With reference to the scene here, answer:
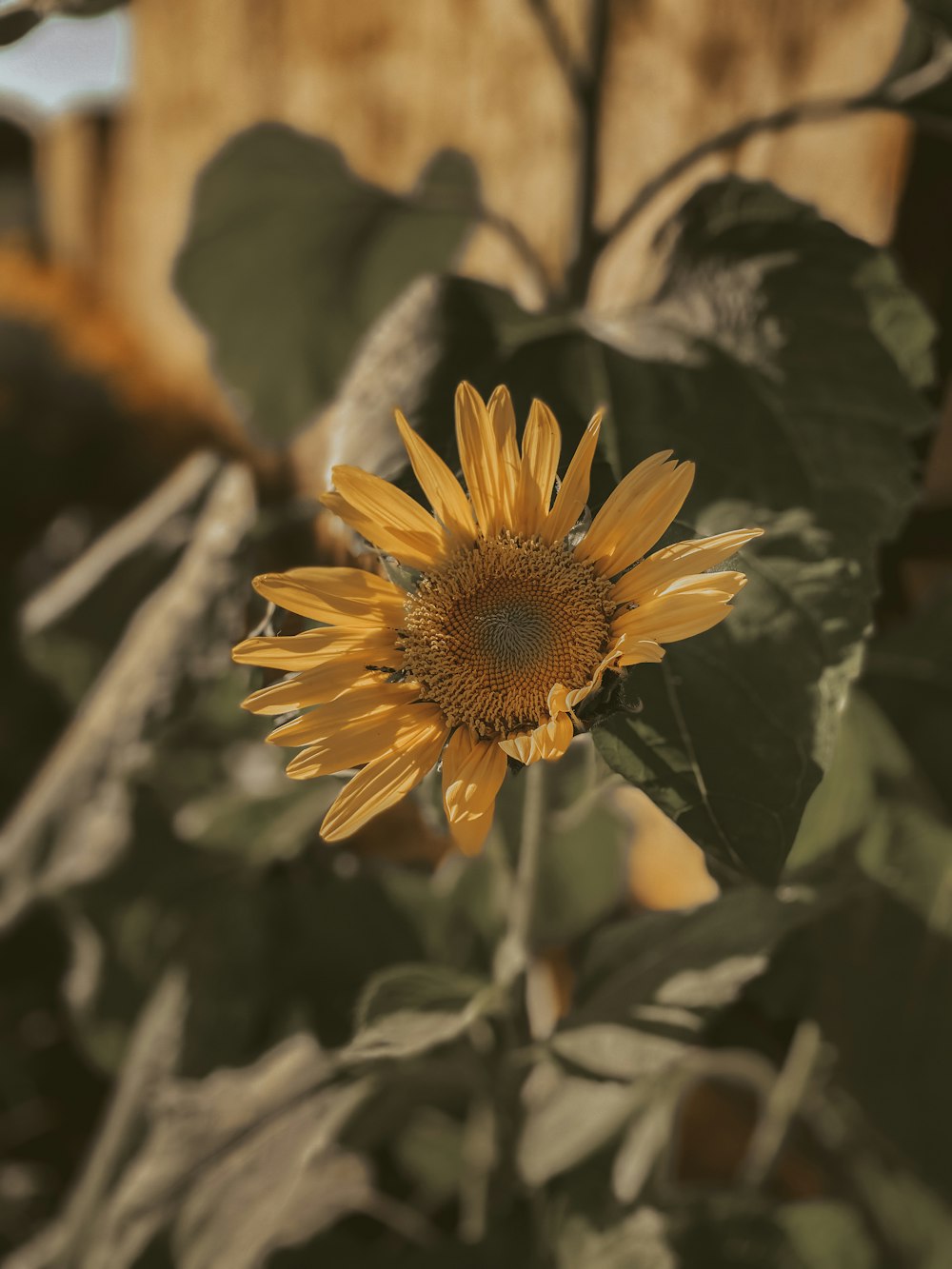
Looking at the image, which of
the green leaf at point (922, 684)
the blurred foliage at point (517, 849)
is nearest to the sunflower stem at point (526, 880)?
the blurred foliage at point (517, 849)

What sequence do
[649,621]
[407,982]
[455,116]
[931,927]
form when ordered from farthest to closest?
1. [455,116]
2. [931,927]
3. [407,982]
4. [649,621]

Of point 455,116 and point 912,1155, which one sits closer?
point 912,1155

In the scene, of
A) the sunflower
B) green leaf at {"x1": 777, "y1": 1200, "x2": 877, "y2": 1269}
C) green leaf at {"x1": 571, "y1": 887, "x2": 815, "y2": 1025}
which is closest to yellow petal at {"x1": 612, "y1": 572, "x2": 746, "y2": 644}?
the sunflower

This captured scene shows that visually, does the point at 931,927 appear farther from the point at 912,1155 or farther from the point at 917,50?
the point at 917,50

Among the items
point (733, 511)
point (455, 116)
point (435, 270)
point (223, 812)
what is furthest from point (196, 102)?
point (733, 511)

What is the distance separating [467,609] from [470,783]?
5cm

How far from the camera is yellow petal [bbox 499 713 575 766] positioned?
229mm

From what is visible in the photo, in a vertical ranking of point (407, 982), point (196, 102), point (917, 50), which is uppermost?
point (917, 50)

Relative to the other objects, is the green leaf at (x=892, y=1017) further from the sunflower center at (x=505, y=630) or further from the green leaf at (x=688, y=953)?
the sunflower center at (x=505, y=630)

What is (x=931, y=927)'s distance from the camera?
0.46 m

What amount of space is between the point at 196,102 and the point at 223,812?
94 centimetres

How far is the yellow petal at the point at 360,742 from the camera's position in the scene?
10.1 inches

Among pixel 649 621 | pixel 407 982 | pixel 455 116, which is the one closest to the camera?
pixel 649 621

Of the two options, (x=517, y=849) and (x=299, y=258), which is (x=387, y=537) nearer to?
(x=517, y=849)
